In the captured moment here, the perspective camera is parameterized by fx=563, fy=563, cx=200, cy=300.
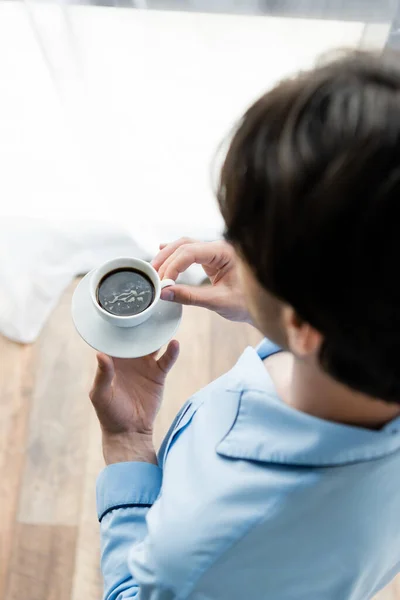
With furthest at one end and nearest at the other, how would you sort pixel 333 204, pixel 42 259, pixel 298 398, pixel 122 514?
pixel 42 259, pixel 122 514, pixel 298 398, pixel 333 204

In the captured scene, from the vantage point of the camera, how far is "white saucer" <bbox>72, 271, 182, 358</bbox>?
0.84 meters

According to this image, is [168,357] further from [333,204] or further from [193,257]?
[333,204]

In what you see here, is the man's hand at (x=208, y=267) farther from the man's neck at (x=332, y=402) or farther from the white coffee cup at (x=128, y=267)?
the man's neck at (x=332, y=402)

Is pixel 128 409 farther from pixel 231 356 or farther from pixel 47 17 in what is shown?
pixel 47 17

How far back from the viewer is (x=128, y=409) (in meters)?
0.87

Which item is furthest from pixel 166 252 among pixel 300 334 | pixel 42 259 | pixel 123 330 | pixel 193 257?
pixel 42 259

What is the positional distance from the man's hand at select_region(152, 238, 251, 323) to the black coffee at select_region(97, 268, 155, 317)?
0.11 ft

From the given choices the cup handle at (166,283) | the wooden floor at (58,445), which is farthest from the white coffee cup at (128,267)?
the wooden floor at (58,445)

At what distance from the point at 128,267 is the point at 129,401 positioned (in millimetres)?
211

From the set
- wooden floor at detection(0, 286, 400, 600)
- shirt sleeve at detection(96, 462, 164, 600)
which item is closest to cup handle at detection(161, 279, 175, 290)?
shirt sleeve at detection(96, 462, 164, 600)

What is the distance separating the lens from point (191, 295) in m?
0.86

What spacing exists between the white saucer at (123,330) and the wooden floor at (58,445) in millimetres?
490

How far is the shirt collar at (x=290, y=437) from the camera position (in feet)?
1.71

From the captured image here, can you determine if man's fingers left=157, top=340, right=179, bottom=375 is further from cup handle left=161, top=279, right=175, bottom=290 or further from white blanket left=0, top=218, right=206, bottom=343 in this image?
white blanket left=0, top=218, right=206, bottom=343
